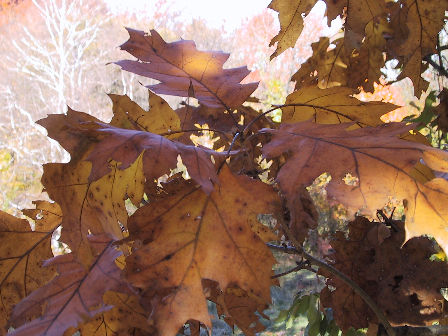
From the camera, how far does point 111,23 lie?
35.1 feet

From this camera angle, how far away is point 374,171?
48 cm

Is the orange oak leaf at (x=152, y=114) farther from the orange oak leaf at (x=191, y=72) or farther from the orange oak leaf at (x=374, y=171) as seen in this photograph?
the orange oak leaf at (x=374, y=171)

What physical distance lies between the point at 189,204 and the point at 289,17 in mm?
447

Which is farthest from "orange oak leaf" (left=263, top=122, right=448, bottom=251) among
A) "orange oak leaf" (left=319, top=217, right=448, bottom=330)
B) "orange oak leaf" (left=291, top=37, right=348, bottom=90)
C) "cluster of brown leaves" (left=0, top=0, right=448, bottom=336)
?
"orange oak leaf" (left=291, top=37, right=348, bottom=90)

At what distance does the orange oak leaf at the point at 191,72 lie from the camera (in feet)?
2.29

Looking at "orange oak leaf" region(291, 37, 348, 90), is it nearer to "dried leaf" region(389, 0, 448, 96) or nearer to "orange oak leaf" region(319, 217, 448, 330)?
"dried leaf" region(389, 0, 448, 96)

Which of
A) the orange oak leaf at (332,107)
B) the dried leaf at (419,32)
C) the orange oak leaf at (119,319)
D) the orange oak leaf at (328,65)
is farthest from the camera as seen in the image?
the orange oak leaf at (328,65)

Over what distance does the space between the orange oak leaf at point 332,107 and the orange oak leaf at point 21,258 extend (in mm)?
450

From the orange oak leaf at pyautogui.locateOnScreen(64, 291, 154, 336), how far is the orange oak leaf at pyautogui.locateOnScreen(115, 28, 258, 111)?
0.32m

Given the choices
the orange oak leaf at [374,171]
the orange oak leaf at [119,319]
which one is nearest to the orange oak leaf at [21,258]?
the orange oak leaf at [119,319]

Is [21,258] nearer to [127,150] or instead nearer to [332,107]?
[127,150]

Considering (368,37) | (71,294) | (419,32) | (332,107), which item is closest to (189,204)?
(71,294)

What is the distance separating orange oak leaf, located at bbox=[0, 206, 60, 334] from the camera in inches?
27.8

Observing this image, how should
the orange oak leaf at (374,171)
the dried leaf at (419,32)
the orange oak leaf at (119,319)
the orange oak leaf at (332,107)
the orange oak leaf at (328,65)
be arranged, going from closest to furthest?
the orange oak leaf at (374,171), the orange oak leaf at (119,319), the orange oak leaf at (332,107), the dried leaf at (419,32), the orange oak leaf at (328,65)
